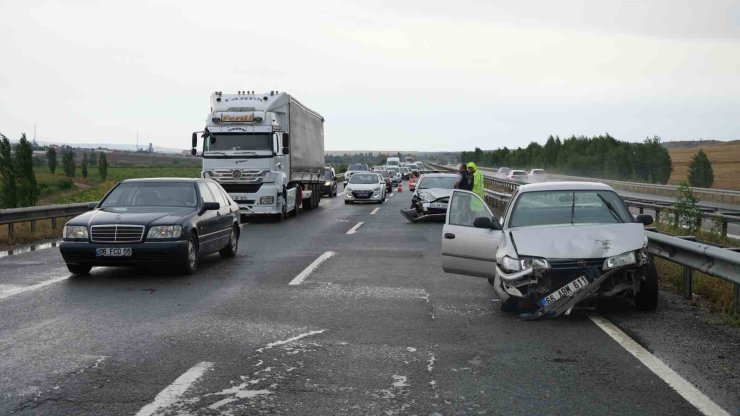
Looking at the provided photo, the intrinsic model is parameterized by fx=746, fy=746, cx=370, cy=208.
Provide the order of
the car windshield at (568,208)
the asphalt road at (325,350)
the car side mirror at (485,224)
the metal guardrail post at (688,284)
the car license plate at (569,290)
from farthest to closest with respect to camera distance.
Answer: the metal guardrail post at (688,284) < the car side mirror at (485,224) < the car windshield at (568,208) < the car license plate at (569,290) < the asphalt road at (325,350)

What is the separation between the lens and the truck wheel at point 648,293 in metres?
7.93

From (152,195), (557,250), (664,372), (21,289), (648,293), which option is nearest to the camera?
(664,372)

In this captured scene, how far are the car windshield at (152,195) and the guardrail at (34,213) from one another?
3287 millimetres

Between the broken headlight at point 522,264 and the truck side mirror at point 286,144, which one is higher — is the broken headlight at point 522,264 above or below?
below

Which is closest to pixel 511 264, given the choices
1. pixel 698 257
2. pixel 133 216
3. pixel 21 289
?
pixel 698 257

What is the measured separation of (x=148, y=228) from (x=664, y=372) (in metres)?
7.57

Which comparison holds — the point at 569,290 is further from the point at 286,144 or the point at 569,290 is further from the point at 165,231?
the point at 286,144

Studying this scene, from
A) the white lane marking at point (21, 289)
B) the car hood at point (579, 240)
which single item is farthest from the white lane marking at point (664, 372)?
the white lane marking at point (21, 289)

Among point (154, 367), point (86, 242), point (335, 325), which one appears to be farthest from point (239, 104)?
point (154, 367)

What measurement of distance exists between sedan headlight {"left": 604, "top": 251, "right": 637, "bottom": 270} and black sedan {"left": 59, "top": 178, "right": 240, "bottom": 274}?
6.17m

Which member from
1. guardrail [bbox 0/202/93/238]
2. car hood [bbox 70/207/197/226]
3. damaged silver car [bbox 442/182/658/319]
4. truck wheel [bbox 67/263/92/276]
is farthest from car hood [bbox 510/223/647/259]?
guardrail [bbox 0/202/93/238]

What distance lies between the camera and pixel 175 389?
5.05 meters

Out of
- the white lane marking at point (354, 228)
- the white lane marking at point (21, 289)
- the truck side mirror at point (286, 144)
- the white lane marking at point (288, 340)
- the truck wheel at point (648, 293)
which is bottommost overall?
the white lane marking at point (354, 228)

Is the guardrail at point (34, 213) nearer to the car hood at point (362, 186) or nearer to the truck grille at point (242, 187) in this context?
the truck grille at point (242, 187)
